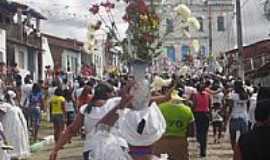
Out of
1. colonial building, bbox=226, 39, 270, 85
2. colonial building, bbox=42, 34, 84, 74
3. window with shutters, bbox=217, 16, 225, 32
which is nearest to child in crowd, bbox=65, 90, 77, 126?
colonial building, bbox=226, 39, 270, 85

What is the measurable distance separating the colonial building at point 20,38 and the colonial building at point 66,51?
16156mm

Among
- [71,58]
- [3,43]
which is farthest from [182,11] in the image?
[71,58]

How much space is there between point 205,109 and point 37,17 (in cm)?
3121

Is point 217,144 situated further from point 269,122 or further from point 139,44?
point 269,122

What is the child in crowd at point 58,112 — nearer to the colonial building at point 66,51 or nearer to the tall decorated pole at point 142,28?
the tall decorated pole at point 142,28

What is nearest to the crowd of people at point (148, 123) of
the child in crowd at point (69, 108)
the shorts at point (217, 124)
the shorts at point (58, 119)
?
the shorts at point (58, 119)

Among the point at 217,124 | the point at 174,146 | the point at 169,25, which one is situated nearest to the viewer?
the point at 174,146

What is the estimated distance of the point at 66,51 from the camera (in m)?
67.4

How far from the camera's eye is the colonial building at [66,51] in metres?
65.2

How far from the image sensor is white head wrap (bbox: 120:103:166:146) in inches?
348

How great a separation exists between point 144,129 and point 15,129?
323 inches

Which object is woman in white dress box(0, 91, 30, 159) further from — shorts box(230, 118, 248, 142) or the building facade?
the building facade

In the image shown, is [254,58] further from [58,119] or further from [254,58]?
[58,119]

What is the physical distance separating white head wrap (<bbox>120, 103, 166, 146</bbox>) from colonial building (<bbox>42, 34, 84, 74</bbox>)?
5449 cm
